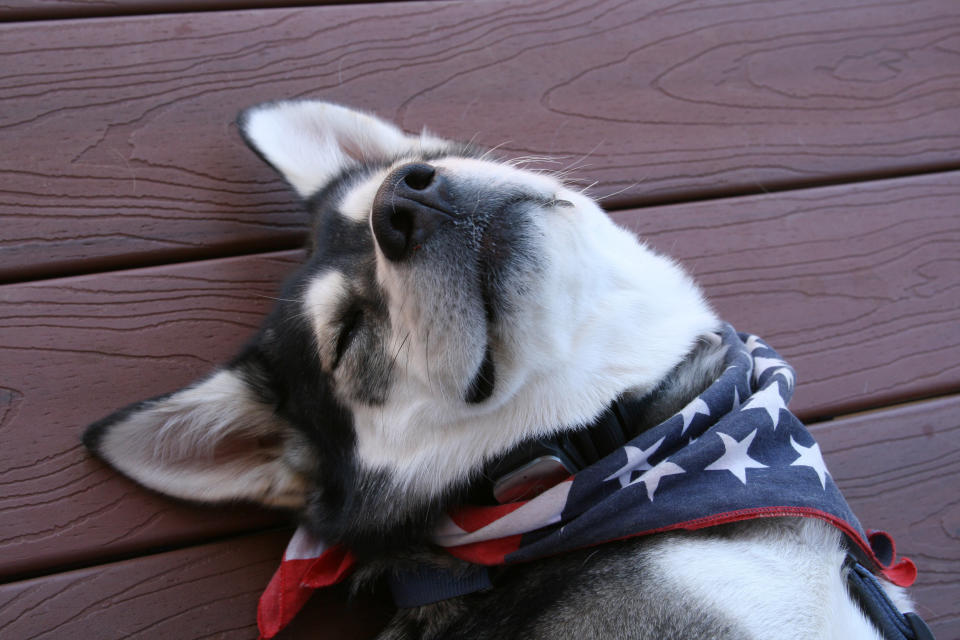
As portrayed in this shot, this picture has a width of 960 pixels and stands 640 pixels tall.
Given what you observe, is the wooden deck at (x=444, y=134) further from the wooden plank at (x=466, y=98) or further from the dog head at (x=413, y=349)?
the dog head at (x=413, y=349)

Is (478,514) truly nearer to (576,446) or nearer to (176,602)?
(576,446)

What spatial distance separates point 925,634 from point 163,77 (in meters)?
2.35

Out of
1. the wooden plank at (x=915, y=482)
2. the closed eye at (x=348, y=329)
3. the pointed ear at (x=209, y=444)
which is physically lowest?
the wooden plank at (x=915, y=482)

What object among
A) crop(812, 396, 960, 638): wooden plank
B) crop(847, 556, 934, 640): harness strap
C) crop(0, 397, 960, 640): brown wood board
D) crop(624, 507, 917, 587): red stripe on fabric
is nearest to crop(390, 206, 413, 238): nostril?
crop(624, 507, 917, 587): red stripe on fabric

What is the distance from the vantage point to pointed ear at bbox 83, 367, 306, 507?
146 cm

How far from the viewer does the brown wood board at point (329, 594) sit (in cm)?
154

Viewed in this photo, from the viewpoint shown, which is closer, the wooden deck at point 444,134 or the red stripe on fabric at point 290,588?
the red stripe on fabric at point 290,588

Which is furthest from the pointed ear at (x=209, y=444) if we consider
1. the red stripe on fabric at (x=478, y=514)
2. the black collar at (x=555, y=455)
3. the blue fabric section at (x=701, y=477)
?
the blue fabric section at (x=701, y=477)

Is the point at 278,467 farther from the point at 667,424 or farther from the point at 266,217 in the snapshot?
the point at 667,424

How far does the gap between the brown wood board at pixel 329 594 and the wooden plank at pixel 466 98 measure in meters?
0.80

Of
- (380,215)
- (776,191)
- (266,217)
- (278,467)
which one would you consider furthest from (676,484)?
(266,217)

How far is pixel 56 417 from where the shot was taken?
5.33 ft

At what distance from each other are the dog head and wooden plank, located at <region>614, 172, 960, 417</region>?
0.40 metres

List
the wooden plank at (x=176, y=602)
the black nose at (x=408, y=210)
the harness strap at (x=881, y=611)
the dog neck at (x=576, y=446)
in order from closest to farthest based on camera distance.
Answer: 1. the black nose at (x=408, y=210)
2. the harness strap at (x=881, y=611)
3. the dog neck at (x=576, y=446)
4. the wooden plank at (x=176, y=602)
